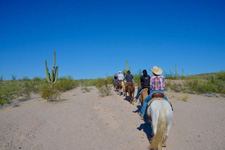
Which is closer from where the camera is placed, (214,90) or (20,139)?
(20,139)

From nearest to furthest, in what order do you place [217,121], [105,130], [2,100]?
[105,130], [217,121], [2,100]

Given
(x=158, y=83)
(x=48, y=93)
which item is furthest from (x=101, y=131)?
(x=48, y=93)

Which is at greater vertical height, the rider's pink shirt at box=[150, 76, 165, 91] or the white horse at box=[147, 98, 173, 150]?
the rider's pink shirt at box=[150, 76, 165, 91]

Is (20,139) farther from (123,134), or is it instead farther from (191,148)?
(191,148)

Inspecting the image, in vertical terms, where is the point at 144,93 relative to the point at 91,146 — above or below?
above

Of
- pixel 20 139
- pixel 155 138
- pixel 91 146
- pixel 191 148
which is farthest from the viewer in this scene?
pixel 20 139

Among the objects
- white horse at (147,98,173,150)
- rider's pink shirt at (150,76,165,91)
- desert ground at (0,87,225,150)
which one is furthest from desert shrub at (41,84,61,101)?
white horse at (147,98,173,150)

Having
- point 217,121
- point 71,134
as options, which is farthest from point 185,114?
point 71,134

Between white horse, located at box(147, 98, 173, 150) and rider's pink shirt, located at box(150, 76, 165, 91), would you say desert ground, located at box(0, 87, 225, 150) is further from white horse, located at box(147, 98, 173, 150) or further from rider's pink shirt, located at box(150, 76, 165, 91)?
rider's pink shirt, located at box(150, 76, 165, 91)

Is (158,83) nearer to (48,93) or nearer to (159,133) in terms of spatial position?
(159,133)

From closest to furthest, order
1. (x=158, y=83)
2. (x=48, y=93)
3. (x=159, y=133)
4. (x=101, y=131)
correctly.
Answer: (x=159, y=133), (x=158, y=83), (x=101, y=131), (x=48, y=93)

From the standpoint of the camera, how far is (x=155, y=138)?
183 inches

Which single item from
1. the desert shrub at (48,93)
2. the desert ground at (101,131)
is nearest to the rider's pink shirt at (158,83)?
the desert ground at (101,131)

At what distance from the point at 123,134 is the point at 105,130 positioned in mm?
931
